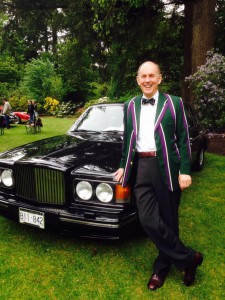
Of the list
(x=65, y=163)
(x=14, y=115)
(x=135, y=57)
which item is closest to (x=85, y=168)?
(x=65, y=163)

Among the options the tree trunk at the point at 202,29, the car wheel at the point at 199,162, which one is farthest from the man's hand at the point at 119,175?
the tree trunk at the point at 202,29

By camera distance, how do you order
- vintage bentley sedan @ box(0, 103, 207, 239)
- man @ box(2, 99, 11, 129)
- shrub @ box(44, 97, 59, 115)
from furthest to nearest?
1. shrub @ box(44, 97, 59, 115)
2. man @ box(2, 99, 11, 129)
3. vintage bentley sedan @ box(0, 103, 207, 239)

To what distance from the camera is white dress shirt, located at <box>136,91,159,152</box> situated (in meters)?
2.53

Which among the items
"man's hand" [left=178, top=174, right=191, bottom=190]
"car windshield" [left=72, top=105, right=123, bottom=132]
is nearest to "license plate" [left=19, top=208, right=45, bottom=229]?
"man's hand" [left=178, top=174, right=191, bottom=190]

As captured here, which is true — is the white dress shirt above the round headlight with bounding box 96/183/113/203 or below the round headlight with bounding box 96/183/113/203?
above

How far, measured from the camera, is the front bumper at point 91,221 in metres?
2.96

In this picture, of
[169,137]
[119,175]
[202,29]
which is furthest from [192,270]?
[202,29]

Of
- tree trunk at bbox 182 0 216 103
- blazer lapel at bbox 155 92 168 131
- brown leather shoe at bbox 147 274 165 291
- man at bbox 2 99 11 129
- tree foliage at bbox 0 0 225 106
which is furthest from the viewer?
man at bbox 2 99 11 129

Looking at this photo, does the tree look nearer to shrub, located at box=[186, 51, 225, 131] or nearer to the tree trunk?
the tree trunk

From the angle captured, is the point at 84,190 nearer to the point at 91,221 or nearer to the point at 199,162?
the point at 91,221

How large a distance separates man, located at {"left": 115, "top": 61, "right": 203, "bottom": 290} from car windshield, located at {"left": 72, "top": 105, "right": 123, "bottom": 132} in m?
1.96

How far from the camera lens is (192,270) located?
105 inches

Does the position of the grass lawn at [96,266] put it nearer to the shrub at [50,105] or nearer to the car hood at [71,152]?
the car hood at [71,152]

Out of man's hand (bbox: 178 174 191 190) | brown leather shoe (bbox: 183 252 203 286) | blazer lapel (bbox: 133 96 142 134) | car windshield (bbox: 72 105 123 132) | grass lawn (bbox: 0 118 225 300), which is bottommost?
grass lawn (bbox: 0 118 225 300)
